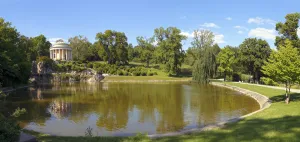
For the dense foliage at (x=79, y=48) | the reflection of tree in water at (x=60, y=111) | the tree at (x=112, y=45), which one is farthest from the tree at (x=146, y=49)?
the reflection of tree in water at (x=60, y=111)

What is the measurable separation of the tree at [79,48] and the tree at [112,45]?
11063 millimetres

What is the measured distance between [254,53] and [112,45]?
138ft

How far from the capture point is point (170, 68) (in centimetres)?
5966

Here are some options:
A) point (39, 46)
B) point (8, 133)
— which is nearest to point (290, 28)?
point (8, 133)

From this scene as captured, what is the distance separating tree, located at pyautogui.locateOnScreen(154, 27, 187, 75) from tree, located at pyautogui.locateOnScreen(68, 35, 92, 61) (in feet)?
99.6

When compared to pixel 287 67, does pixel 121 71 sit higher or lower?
lower

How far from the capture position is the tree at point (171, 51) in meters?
60.0

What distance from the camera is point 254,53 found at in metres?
44.8

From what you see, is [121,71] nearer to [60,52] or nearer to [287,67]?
[60,52]

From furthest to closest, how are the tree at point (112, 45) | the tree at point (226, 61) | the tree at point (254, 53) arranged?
the tree at point (112, 45)
the tree at point (226, 61)
the tree at point (254, 53)

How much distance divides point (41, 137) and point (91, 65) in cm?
5587

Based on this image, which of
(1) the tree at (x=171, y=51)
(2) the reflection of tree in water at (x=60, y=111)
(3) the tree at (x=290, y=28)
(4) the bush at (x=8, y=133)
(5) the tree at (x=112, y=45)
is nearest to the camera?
(4) the bush at (x=8, y=133)

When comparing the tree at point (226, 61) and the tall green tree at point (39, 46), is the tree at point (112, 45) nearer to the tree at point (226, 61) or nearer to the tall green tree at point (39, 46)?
the tall green tree at point (39, 46)

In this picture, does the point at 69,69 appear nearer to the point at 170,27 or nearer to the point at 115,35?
the point at 115,35
